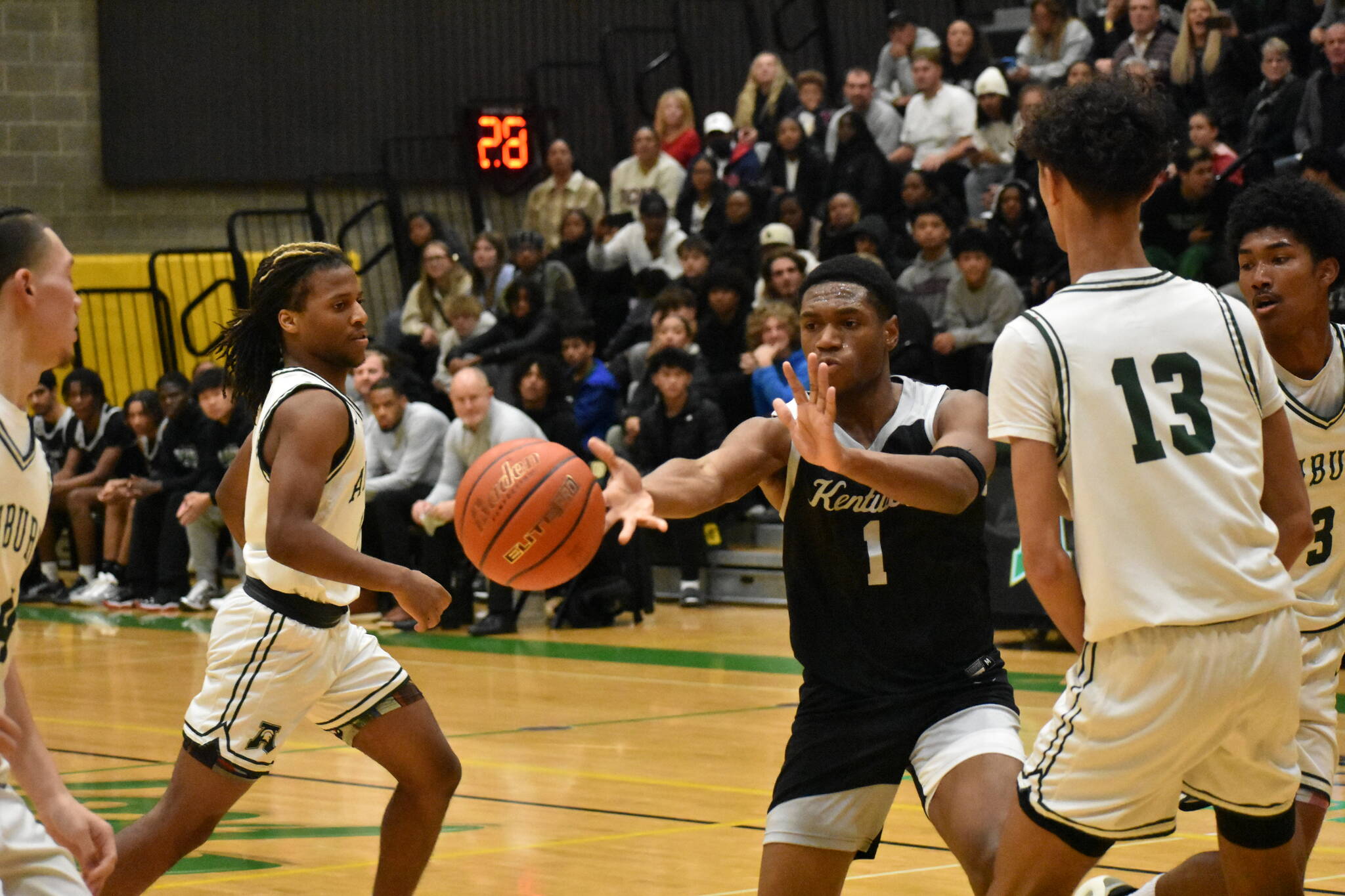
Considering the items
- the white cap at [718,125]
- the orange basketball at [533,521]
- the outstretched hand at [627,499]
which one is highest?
the white cap at [718,125]

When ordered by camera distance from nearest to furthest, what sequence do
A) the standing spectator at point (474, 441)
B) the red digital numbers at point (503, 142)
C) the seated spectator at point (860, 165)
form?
the standing spectator at point (474, 441)
the seated spectator at point (860, 165)
the red digital numbers at point (503, 142)

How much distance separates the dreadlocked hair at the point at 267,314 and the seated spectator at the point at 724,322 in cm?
800

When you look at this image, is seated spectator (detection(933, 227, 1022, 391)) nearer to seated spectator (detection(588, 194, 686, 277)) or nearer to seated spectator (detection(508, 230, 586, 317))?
seated spectator (detection(588, 194, 686, 277))

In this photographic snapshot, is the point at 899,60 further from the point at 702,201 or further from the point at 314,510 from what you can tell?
the point at 314,510

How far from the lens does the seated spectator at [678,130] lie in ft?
53.6

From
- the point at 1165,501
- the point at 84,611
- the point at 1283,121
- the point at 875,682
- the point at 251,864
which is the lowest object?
the point at 84,611

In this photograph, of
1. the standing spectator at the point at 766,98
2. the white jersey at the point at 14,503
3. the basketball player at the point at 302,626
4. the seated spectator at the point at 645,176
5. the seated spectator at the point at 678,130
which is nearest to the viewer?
the white jersey at the point at 14,503

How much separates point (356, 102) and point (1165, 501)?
55.2 ft

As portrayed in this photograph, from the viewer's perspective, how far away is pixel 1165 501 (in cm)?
305

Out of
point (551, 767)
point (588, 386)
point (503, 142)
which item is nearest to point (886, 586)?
point (551, 767)

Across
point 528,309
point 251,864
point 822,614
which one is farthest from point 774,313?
point 822,614

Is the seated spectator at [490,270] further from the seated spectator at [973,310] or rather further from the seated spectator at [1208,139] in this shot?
the seated spectator at [1208,139]

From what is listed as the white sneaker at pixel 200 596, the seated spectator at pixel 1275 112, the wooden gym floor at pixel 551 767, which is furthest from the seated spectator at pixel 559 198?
the seated spectator at pixel 1275 112

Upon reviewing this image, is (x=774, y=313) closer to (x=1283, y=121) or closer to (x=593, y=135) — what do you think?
(x=1283, y=121)
